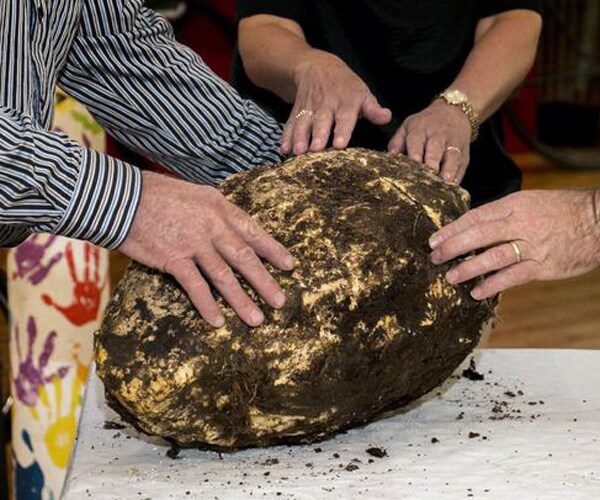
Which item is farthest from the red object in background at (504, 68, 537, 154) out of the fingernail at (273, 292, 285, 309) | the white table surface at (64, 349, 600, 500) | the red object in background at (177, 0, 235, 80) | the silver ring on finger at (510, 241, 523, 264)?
the fingernail at (273, 292, 285, 309)

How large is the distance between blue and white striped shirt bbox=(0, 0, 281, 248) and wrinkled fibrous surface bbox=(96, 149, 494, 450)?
14 cm

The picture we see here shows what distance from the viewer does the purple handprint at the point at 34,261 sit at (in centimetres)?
242

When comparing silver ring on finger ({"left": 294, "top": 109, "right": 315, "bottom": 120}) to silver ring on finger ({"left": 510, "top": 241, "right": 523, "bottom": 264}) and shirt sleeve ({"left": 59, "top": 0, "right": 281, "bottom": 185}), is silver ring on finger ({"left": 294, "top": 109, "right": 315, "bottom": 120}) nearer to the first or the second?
shirt sleeve ({"left": 59, "top": 0, "right": 281, "bottom": 185})

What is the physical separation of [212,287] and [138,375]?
137mm

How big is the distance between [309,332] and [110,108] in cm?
57

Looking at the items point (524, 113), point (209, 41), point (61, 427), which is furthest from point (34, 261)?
point (524, 113)

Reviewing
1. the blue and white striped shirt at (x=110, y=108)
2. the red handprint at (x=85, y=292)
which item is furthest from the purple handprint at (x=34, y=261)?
the blue and white striped shirt at (x=110, y=108)

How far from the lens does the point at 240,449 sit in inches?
62.5

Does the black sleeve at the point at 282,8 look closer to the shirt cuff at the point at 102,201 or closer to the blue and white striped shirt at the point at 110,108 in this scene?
the blue and white striped shirt at the point at 110,108

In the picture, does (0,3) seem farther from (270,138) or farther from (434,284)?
(434,284)

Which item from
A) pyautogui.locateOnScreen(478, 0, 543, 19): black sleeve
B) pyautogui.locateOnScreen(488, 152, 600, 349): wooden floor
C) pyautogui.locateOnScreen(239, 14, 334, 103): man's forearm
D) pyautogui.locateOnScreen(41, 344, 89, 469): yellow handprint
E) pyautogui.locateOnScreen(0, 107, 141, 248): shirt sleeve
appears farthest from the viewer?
pyautogui.locateOnScreen(488, 152, 600, 349): wooden floor

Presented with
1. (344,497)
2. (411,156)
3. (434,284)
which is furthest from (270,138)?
(344,497)

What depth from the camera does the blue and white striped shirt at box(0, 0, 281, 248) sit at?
4.69 ft

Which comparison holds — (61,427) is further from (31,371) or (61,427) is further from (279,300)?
(279,300)
